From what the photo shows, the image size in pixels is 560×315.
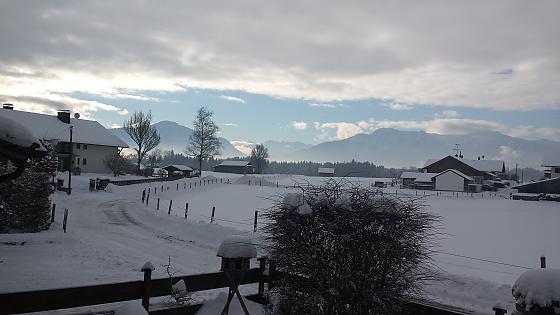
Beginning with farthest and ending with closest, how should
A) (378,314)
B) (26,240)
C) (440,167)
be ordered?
(440,167)
(26,240)
(378,314)

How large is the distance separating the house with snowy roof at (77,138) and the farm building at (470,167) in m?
64.1

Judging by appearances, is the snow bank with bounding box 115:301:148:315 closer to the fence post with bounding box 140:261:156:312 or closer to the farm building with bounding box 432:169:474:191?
the fence post with bounding box 140:261:156:312

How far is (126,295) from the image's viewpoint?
6.46 m

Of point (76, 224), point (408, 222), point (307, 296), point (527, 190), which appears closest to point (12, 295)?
point (307, 296)

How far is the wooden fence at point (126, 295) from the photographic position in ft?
18.1

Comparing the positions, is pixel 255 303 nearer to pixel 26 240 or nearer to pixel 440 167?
pixel 26 240

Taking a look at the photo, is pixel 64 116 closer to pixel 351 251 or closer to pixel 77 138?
pixel 77 138

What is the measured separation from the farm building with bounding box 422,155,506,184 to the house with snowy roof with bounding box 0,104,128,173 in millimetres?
64057

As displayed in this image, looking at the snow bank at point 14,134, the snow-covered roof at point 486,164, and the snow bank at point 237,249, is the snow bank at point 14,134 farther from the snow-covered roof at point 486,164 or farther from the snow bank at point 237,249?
the snow-covered roof at point 486,164

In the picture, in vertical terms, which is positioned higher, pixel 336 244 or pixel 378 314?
pixel 336 244

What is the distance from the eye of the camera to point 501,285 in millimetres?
11664

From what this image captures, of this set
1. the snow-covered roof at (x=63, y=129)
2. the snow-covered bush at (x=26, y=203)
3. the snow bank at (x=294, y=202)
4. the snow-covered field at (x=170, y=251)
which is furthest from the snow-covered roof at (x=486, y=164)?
the snow bank at (x=294, y=202)

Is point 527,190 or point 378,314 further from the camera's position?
point 527,190

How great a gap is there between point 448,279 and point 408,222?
7.33 meters
